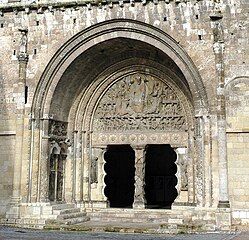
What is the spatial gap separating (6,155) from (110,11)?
528 centimetres

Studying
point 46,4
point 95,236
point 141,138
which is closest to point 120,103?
point 141,138

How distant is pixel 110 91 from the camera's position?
15336 millimetres

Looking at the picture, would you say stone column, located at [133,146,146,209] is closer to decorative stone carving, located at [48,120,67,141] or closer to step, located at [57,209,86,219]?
step, located at [57,209,86,219]

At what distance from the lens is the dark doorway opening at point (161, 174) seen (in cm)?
1962

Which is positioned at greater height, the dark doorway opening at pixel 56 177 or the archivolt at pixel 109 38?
the archivolt at pixel 109 38

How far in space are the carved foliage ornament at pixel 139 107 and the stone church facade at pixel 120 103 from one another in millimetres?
33

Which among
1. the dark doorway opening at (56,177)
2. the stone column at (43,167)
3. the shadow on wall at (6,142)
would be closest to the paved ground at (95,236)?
the stone column at (43,167)

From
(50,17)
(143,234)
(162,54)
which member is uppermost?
(50,17)

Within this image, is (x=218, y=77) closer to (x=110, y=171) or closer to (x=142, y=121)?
(x=142, y=121)

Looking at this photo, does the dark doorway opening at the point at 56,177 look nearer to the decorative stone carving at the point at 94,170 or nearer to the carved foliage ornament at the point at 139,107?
the decorative stone carving at the point at 94,170

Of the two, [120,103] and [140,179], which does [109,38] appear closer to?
[120,103]

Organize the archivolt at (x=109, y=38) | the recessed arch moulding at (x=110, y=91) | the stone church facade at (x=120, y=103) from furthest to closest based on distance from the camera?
the recessed arch moulding at (x=110, y=91) → the archivolt at (x=109, y=38) → the stone church facade at (x=120, y=103)

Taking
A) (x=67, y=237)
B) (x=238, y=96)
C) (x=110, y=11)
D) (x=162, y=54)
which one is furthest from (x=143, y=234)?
(x=110, y=11)

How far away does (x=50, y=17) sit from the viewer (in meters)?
13.9
